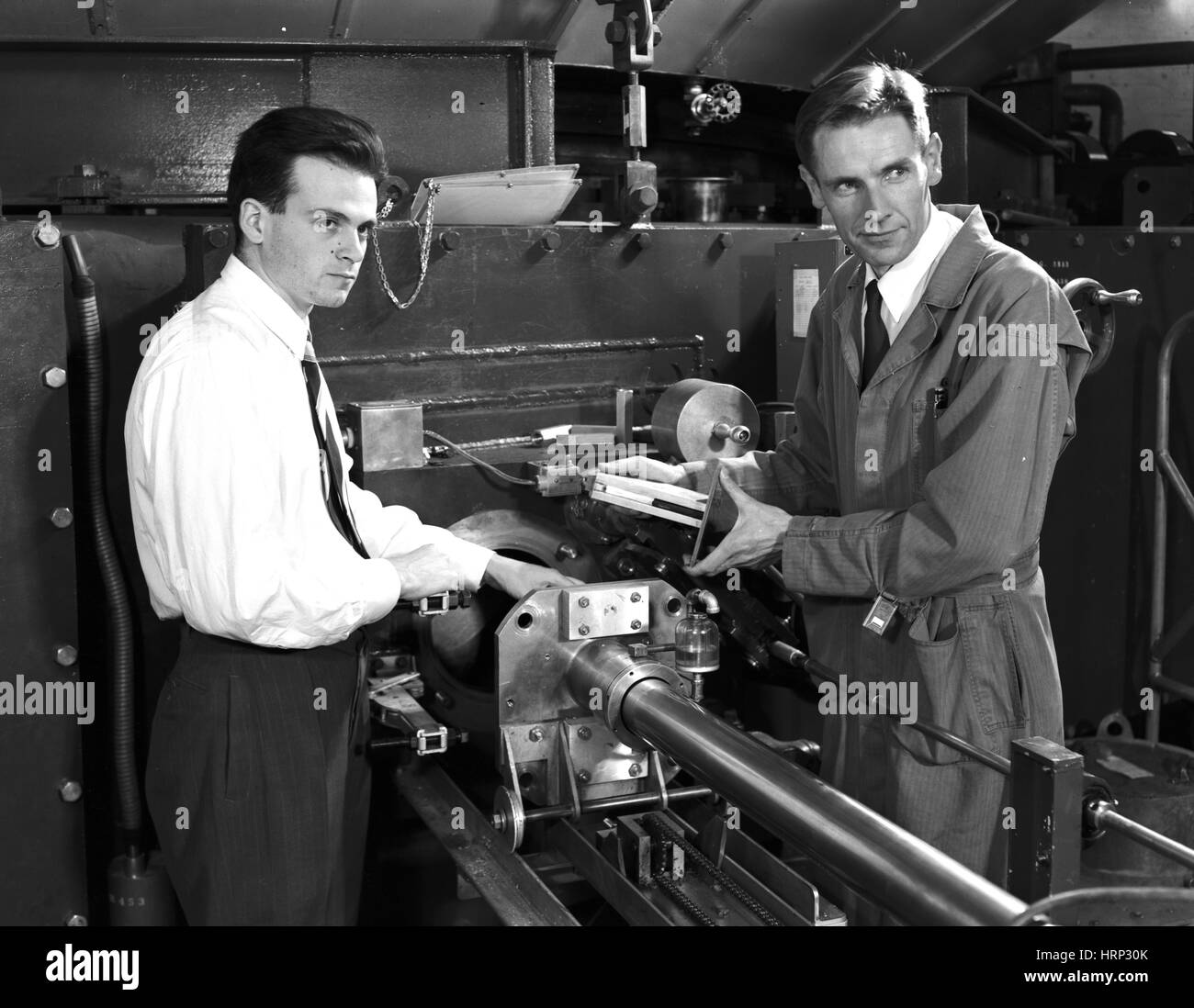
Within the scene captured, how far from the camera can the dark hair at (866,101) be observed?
1587mm

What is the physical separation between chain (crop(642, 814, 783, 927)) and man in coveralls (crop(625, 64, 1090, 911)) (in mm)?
242

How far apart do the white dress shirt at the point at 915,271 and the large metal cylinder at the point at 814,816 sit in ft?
1.83

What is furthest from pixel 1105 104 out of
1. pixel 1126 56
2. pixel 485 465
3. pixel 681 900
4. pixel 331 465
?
pixel 681 900

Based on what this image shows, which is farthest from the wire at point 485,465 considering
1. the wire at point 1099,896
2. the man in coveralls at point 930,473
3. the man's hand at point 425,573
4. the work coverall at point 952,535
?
the wire at point 1099,896

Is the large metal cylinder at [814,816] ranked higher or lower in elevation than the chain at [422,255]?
lower

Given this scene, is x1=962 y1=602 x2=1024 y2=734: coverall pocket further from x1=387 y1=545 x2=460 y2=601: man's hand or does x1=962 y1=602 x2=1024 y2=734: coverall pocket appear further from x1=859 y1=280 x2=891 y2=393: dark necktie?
x1=387 y1=545 x2=460 y2=601: man's hand

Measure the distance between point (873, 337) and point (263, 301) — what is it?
2.59 feet


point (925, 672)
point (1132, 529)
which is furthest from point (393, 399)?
point (1132, 529)

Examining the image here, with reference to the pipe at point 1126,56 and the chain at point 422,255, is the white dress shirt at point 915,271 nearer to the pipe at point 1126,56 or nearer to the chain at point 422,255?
the chain at point 422,255

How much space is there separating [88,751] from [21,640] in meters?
0.41

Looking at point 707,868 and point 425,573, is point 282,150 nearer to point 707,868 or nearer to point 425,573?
point 425,573

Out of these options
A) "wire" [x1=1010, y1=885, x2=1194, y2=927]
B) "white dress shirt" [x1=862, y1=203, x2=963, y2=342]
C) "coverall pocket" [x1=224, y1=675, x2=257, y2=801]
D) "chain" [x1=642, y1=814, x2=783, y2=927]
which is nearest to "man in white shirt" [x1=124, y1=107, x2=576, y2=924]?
"coverall pocket" [x1=224, y1=675, x2=257, y2=801]

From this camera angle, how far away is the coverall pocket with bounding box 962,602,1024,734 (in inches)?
63.7

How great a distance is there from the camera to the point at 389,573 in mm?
1646
